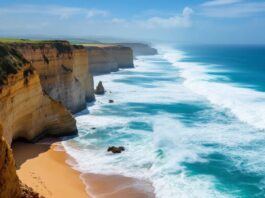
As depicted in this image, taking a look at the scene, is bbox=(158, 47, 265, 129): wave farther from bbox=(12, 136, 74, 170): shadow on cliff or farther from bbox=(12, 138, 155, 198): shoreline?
bbox=(12, 136, 74, 170): shadow on cliff

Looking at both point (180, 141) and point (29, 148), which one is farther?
point (180, 141)

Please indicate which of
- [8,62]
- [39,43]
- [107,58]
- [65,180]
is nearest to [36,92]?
[8,62]

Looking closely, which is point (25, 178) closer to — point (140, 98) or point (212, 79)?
point (140, 98)

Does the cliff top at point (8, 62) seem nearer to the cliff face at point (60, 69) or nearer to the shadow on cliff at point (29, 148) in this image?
the shadow on cliff at point (29, 148)

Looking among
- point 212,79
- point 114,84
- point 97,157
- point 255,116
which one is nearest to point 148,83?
point 114,84

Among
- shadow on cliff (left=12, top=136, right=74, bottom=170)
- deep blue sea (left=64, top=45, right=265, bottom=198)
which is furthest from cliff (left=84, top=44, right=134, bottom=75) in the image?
shadow on cliff (left=12, top=136, right=74, bottom=170)

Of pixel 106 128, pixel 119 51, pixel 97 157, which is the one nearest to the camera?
pixel 97 157

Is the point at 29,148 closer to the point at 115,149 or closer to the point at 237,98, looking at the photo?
the point at 115,149
